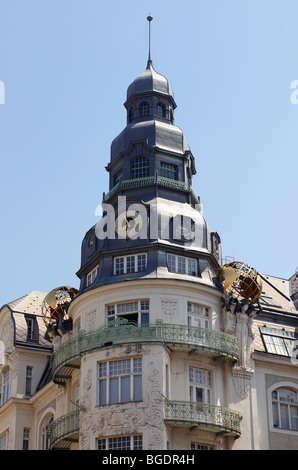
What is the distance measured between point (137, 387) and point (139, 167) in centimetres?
1530

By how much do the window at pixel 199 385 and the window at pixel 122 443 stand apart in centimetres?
409

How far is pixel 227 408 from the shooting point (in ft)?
167

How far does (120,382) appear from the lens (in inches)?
1964

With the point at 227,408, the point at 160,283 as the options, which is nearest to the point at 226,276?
the point at 160,283

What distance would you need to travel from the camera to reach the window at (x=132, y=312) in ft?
171

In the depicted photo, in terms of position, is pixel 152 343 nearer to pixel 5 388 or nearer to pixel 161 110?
pixel 5 388

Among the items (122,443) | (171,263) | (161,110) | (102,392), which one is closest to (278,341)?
(171,263)

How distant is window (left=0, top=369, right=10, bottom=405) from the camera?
203 feet

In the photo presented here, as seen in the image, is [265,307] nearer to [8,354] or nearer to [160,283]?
[160,283]

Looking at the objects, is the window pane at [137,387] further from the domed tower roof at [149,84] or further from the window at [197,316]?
the domed tower roof at [149,84]

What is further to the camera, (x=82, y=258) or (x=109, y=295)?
(x=82, y=258)

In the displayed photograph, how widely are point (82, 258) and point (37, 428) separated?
34.9 feet

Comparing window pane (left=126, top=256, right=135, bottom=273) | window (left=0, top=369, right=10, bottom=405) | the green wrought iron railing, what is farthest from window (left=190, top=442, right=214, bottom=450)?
window (left=0, top=369, right=10, bottom=405)
